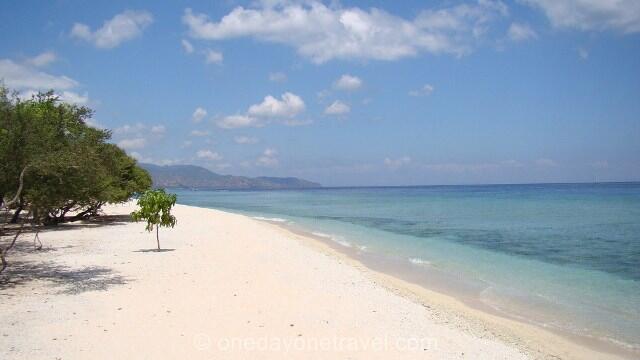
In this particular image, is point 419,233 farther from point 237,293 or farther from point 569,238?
point 237,293

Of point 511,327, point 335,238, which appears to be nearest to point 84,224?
point 335,238

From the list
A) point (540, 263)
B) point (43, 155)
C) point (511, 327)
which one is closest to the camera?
point (511, 327)

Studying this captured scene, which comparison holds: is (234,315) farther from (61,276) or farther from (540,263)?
(540,263)

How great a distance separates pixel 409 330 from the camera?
963 cm

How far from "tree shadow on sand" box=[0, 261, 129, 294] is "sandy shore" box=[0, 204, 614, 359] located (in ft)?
0.10

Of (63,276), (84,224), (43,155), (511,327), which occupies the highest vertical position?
(43,155)

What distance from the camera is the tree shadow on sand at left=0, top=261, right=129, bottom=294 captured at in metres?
12.8

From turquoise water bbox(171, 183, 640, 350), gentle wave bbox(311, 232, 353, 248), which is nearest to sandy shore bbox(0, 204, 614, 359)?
turquoise water bbox(171, 183, 640, 350)

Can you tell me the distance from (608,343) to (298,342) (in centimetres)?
699

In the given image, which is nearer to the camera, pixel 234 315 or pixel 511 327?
pixel 234 315

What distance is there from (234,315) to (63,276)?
23.1 ft

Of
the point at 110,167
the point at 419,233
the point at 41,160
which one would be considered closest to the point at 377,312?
the point at 41,160

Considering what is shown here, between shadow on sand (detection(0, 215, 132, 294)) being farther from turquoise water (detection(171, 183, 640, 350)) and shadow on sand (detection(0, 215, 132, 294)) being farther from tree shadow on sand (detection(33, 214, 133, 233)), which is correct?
turquoise water (detection(171, 183, 640, 350))

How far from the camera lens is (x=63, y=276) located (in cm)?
1418
